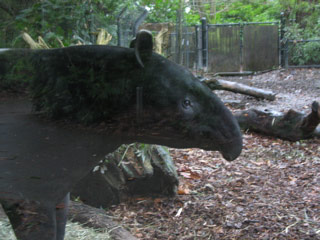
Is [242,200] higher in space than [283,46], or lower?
lower

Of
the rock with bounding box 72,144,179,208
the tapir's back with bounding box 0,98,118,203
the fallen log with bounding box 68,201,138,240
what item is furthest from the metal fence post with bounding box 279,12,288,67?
the tapir's back with bounding box 0,98,118,203

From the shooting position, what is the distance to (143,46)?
1.43 m

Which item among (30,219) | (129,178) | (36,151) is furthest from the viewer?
(129,178)

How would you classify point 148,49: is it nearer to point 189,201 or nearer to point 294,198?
point 189,201

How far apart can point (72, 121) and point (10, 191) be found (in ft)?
1.19

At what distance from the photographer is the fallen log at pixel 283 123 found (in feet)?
15.4

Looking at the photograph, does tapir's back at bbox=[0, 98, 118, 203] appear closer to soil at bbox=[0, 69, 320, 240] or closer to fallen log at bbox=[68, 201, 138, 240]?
fallen log at bbox=[68, 201, 138, 240]

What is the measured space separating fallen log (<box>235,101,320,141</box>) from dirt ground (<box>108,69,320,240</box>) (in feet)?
0.36

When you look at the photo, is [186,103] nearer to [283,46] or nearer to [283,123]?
[283,123]

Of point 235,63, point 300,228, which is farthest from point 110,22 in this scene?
point 235,63

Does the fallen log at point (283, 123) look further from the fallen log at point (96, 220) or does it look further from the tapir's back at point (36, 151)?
the tapir's back at point (36, 151)

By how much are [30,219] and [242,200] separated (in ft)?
6.58

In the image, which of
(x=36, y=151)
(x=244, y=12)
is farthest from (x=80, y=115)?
(x=244, y=12)


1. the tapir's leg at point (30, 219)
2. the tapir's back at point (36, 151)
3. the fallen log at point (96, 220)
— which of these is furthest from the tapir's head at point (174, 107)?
the fallen log at point (96, 220)
